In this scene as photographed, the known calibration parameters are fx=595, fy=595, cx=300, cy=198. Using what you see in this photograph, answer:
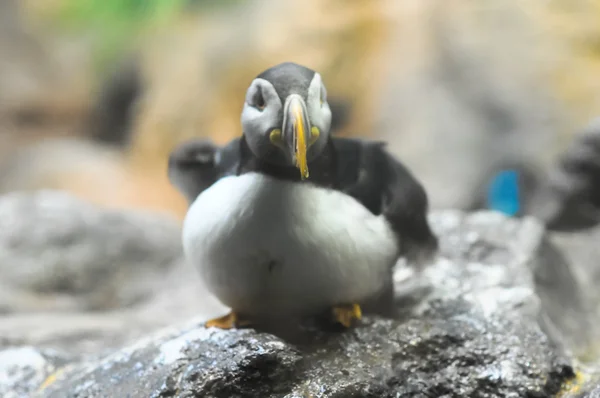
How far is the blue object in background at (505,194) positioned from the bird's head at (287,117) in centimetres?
156

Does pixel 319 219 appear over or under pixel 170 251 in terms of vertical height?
over

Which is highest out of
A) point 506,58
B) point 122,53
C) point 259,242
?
point 122,53

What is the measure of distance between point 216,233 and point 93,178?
11.3ft

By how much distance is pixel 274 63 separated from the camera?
3156mm

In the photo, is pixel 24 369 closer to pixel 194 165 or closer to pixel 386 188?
pixel 194 165

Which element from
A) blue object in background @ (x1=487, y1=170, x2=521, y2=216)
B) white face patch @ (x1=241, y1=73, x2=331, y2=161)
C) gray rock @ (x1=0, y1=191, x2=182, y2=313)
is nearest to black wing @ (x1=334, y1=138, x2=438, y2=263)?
white face patch @ (x1=241, y1=73, x2=331, y2=161)

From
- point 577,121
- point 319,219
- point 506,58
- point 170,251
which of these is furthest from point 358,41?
point 319,219

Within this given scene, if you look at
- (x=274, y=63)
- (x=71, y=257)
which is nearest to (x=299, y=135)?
(x=71, y=257)

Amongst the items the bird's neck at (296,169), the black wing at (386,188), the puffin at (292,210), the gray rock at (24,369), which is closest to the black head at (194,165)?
the puffin at (292,210)

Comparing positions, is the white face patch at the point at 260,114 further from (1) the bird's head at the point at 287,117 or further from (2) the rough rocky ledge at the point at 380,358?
(2) the rough rocky ledge at the point at 380,358

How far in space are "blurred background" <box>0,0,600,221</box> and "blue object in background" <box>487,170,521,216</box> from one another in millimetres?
210

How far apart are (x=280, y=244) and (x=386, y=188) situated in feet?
0.98

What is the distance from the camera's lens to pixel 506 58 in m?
3.02

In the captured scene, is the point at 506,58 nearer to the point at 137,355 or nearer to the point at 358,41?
the point at 358,41
